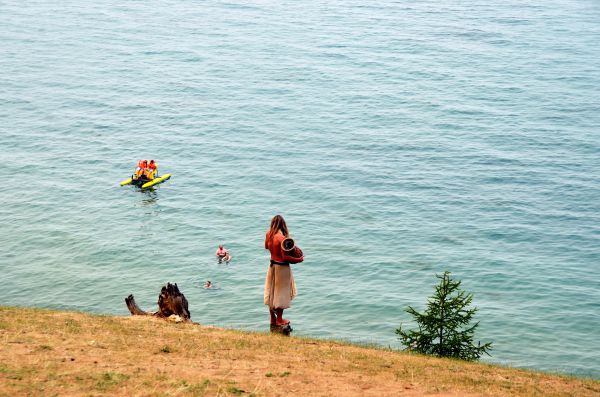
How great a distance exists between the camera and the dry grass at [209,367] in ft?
51.6

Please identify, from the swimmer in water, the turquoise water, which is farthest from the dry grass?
the swimmer in water

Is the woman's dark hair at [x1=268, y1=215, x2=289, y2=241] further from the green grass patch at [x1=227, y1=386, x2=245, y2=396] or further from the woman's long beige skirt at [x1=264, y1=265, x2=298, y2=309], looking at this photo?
the green grass patch at [x1=227, y1=386, x2=245, y2=396]

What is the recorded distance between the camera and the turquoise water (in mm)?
45375

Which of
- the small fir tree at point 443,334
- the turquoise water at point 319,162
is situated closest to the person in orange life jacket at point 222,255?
the turquoise water at point 319,162

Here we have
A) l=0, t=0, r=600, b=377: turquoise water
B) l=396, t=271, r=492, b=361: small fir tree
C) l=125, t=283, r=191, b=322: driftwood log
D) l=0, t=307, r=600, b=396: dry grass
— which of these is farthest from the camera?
l=0, t=0, r=600, b=377: turquoise water

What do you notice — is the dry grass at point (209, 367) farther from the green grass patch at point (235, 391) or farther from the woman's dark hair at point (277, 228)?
the woman's dark hair at point (277, 228)

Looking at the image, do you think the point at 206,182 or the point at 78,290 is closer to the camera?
the point at 78,290

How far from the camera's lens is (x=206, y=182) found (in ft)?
214

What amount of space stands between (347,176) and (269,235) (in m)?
47.1

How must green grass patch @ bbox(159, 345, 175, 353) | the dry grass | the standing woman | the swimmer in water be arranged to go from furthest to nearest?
the swimmer in water
the standing woman
green grass patch @ bbox(159, 345, 175, 353)
the dry grass

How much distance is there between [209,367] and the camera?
1706 centimetres

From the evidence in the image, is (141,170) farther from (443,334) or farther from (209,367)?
(209,367)

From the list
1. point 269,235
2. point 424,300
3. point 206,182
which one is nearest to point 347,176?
point 206,182

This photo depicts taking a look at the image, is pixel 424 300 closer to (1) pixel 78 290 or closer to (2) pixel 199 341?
(1) pixel 78 290
